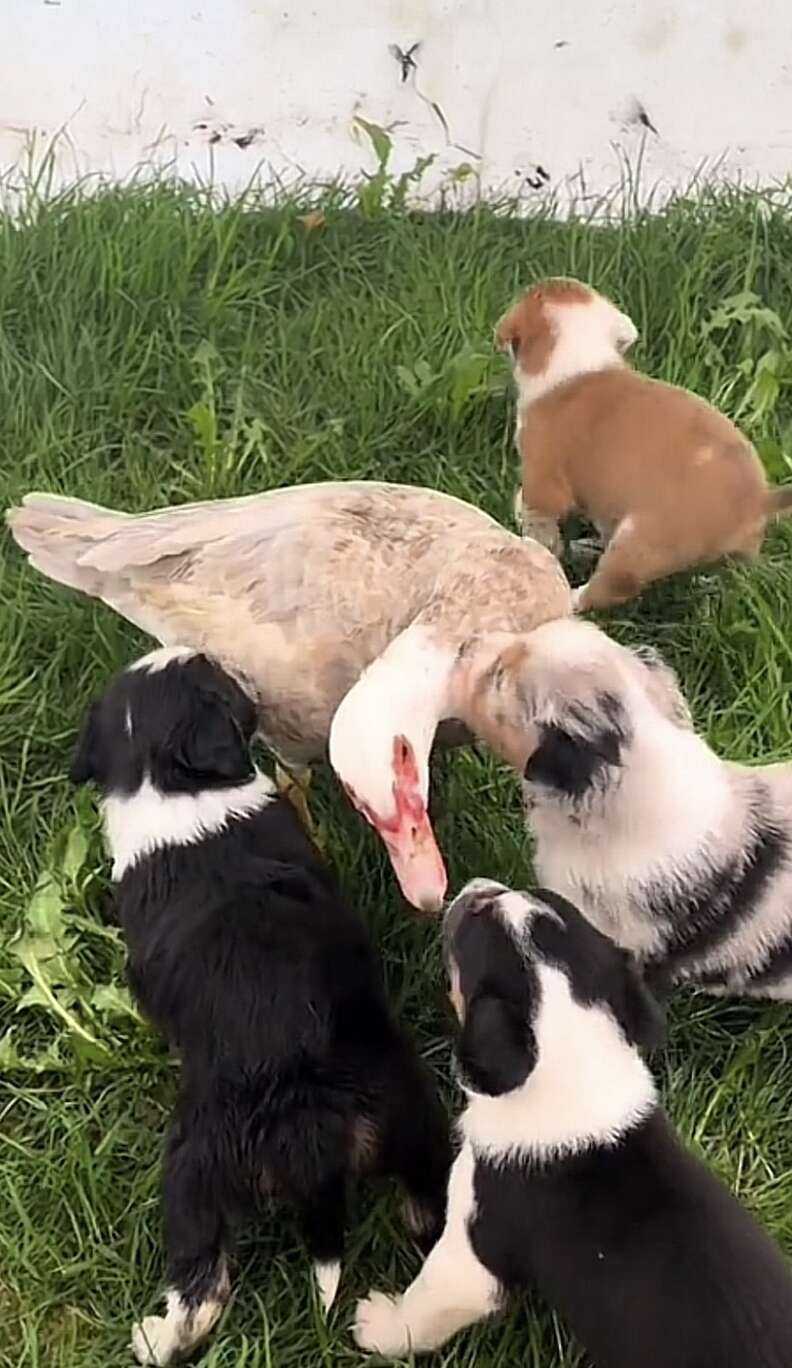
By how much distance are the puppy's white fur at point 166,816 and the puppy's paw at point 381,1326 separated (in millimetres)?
673

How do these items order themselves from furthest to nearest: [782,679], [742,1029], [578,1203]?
[782,679] → [742,1029] → [578,1203]

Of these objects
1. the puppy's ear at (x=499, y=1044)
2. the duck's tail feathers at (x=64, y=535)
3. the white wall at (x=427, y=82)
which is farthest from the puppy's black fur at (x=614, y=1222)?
the white wall at (x=427, y=82)

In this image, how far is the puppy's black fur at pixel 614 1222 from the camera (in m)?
1.93

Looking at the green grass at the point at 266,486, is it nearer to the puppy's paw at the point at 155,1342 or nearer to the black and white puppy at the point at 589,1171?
the puppy's paw at the point at 155,1342

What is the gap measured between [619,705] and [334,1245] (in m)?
0.82

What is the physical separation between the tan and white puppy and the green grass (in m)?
0.20

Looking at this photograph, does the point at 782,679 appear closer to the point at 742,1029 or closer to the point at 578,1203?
the point at 742,1029

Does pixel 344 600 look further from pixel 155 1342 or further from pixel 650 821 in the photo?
pixel 155 1342

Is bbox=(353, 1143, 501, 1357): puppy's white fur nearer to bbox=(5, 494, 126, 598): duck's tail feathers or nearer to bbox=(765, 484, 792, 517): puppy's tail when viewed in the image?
bbox=(5, 494, 126, 598): duck's tail feathers

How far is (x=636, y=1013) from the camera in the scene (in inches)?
81.7

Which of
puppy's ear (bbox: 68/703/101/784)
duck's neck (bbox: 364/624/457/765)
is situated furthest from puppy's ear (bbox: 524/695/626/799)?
puppy's ear (bbox: 68/703/101/784)

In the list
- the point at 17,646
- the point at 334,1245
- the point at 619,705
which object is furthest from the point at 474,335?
the point at 334,1245

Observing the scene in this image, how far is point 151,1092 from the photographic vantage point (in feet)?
8.52

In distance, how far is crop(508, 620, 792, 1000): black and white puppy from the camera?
7.54 feet
